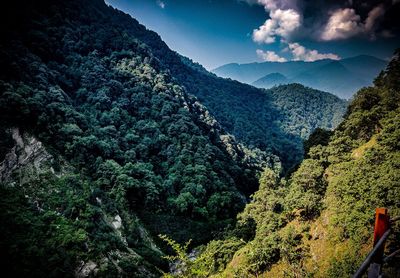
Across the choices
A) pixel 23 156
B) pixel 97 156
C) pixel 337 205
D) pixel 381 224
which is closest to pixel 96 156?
pixel 97 156

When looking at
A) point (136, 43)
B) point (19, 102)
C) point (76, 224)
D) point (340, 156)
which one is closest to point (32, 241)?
point (76, 224)

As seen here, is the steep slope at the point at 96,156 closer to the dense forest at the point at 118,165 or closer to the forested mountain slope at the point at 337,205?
the dense forest at the point at 118,165

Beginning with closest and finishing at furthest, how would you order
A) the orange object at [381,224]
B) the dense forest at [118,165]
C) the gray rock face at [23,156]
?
the orange object at [381,224] → the dense forest at [118,165] → the gray rock face at [23,156]

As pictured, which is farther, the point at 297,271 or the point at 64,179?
the point at 64,179

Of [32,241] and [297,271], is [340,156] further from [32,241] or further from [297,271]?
[32,241]

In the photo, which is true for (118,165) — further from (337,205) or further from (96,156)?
(337,205)

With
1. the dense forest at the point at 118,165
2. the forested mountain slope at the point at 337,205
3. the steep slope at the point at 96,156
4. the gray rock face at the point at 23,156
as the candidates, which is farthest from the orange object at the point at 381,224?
the gray rock face at the point at 23,156

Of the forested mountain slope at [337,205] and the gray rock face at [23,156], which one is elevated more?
the forested mountain slope at [337,205]
